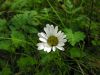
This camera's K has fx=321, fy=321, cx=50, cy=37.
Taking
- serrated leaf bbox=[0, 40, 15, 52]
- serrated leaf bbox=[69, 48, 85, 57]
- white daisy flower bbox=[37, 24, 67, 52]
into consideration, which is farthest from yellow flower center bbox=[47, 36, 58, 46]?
serrated leaf bbox=[0, 40, 15, 52]

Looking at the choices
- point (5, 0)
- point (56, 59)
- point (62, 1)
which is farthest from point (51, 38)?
point (5, 0)

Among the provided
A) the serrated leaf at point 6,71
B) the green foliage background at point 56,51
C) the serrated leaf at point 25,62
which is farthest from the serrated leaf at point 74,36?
the serrated leaf at point 6,71

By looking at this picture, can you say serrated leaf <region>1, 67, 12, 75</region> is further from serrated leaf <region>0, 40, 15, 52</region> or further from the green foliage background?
serrated leaf <region>0, 40, 15, 52</region>

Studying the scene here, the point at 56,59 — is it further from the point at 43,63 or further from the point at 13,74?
the point at 13,74

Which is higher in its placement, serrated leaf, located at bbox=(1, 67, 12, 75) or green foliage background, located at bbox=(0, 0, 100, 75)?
green foliage background, located at bbox=(0, 0, 100, 75)

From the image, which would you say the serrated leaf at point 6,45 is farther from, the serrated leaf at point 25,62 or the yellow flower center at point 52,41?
the yellow flower center at point 52,41
